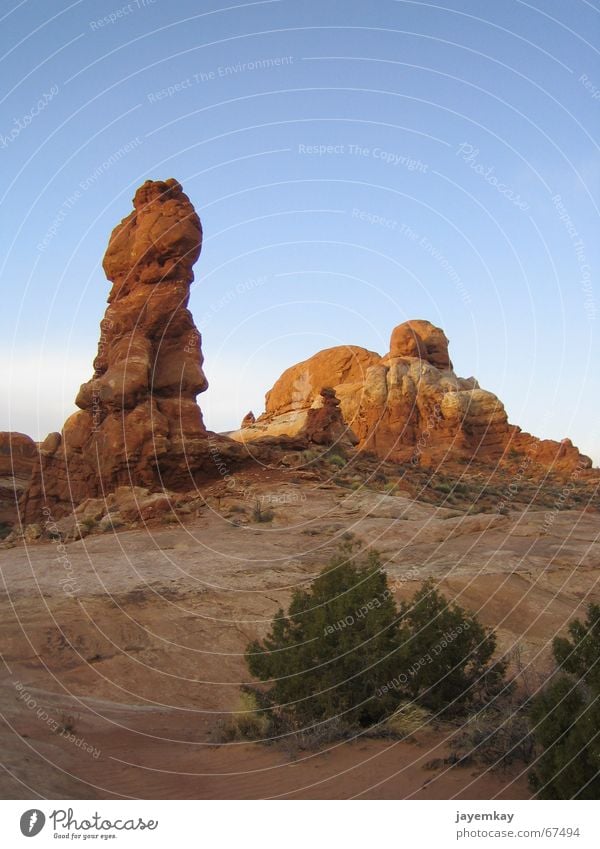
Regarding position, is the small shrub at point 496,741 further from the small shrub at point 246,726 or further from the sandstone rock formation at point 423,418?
the sandstone rock formation at point 423,418

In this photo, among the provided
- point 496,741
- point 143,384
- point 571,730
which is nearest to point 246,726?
point 496,741

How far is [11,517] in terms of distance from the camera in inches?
1644

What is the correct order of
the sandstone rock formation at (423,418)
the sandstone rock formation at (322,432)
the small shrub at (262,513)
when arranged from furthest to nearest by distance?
1. the sandstone rock formation at (423,418)
2. the sandstone rock formation at (322,432)
3. the small shrub at (262,513)

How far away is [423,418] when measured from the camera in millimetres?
54656

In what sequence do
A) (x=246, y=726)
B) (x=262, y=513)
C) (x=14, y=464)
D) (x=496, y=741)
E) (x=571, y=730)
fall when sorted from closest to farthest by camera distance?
(x=571, y=730) < (x=496, y=741) < (x=246, y=726) < (x=262, y=513) < (x=14, y=464)

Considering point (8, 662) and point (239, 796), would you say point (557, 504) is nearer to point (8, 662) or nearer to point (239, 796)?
point (8, 662)

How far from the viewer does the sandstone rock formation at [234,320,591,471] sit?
172ft

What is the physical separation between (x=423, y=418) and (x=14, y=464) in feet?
92.2

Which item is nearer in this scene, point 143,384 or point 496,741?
point 496,741

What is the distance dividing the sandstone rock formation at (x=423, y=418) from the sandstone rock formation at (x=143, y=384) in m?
16.2

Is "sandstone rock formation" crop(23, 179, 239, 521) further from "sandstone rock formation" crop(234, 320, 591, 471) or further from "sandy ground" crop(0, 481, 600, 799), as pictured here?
"sandstone rock formation" crop(234, 320, 591, 471)

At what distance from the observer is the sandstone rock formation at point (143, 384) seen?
107ft

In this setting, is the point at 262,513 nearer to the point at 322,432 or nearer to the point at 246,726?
the point at 322,432

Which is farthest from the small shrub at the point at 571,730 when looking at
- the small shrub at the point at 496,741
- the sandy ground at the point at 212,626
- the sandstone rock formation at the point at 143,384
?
the sandstone rock formation at the point at 143,384
